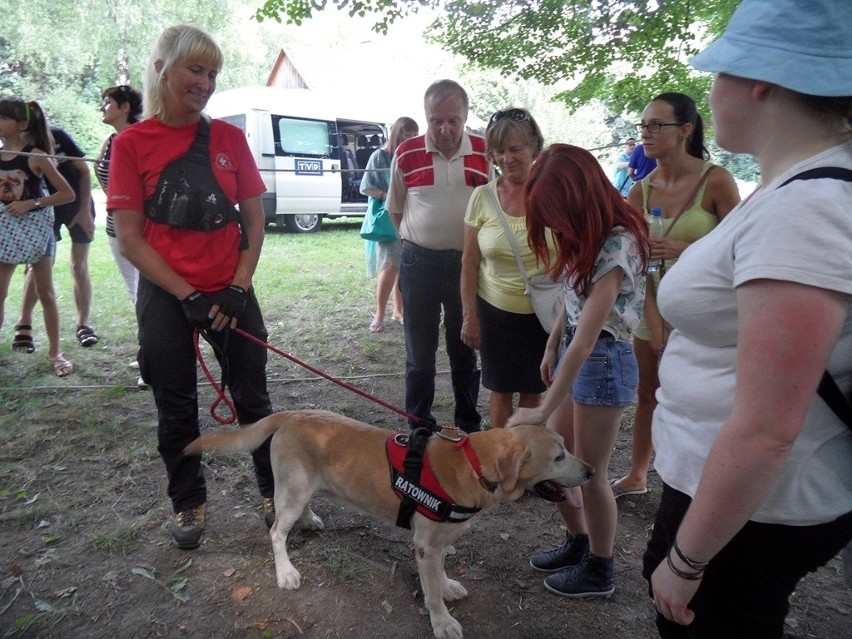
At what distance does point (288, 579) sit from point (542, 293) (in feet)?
5.95

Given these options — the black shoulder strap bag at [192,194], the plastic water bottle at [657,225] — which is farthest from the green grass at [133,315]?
the plastic water bottle at [657,225]

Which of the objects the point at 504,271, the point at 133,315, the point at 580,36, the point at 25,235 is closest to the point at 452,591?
the point at 504,271

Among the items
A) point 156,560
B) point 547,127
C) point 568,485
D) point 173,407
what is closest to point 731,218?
point 568,485

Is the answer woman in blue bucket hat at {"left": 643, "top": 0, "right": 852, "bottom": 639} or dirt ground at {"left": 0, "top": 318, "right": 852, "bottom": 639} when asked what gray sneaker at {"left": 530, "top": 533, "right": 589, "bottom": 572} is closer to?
dirt ground at {"left": 0, "top": 318, "right": 852, "bottom": 639}

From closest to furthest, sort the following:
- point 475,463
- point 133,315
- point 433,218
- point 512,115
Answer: point 475,463 → point 512,115 → point 433,218 → point 133,315

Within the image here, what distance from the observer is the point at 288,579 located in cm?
261

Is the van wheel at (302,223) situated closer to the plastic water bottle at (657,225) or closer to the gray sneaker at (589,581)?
the plastic water bottle at (657,225)

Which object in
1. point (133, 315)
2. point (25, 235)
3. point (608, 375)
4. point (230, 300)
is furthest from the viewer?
point (133, 315)

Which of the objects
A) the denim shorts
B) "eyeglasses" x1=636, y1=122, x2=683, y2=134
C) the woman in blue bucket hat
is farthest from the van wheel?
the woman in blue bucket hat

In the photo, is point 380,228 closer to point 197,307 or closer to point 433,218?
point 433,218

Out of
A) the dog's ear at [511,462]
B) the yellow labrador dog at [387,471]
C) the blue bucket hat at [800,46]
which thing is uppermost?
the blue bucket hat at [800,46]

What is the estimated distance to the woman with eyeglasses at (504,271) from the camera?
2.96m

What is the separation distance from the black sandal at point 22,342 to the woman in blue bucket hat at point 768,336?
6.05 meters

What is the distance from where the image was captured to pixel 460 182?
3.55 m
